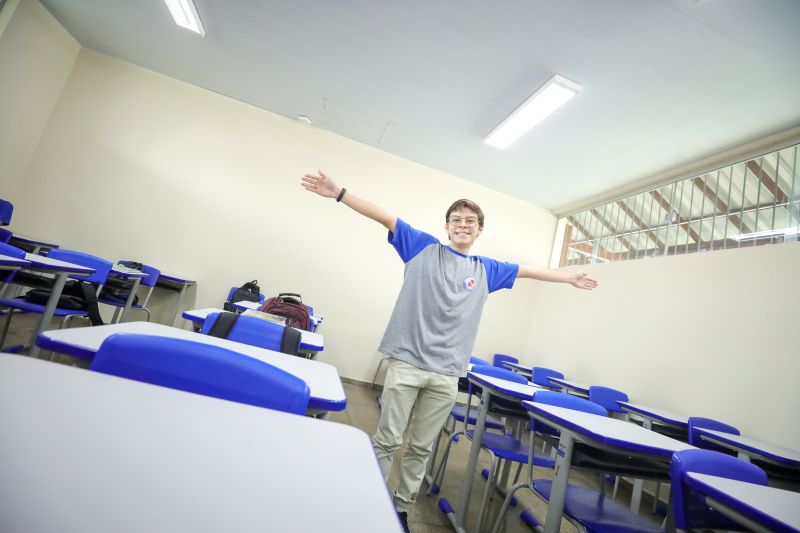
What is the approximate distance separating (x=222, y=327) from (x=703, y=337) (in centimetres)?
423

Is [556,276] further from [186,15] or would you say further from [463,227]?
[186,15]

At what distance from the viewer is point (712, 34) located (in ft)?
8.32

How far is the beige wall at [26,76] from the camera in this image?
3.74 meters

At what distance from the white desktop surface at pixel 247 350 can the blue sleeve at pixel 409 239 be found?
753 mm

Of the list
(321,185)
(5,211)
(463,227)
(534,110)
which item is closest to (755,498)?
(463,227)

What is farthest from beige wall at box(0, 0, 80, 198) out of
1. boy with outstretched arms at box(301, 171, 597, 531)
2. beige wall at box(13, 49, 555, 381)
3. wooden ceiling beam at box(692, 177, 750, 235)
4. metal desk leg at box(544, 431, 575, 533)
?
wooden ceiling beam at box(692, 177, 750, 235)

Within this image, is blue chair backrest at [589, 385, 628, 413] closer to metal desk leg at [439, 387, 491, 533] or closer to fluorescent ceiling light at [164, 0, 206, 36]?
metal desk leg at [439, 387, 491, 533]

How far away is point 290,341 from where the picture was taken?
5.12 ft

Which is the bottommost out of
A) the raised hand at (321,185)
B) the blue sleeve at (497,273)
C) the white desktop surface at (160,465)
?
the white desktop surface at (160,465)

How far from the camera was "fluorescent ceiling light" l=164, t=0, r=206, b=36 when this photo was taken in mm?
3348

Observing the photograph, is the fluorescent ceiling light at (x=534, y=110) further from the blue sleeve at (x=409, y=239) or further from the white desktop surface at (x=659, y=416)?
the white desktop surface at (x=659, y=416)

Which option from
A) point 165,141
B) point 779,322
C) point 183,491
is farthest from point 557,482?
point 165,141

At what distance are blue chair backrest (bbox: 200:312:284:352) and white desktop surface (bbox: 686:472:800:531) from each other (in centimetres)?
161

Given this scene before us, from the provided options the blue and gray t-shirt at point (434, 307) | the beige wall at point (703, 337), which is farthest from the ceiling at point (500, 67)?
the blue and gray t-shirt at point (434, 307)
